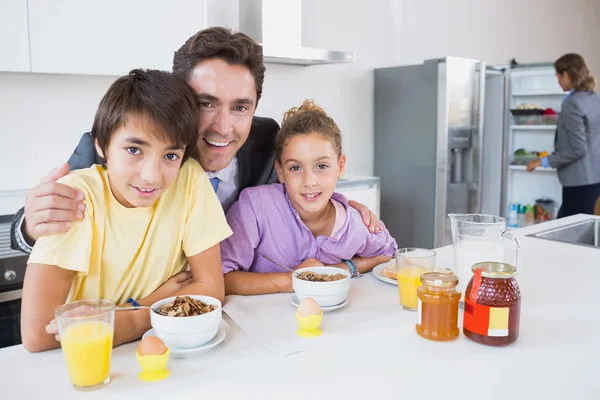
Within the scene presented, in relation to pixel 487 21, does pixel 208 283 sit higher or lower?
lower

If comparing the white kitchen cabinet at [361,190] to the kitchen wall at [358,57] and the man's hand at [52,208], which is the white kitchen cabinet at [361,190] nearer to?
the kitchen wall at [358,57]

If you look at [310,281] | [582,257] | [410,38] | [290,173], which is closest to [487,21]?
[410,38]

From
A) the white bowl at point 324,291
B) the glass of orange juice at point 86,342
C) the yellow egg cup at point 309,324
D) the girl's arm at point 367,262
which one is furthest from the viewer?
the girl's arm at point 367,262

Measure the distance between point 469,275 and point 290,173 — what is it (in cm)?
59

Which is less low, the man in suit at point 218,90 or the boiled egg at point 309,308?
the man in suit at point 218,90

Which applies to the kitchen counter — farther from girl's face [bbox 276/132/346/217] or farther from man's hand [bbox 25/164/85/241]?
girl's face [bbox 276/132/346/217]

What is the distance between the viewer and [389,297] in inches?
54.5

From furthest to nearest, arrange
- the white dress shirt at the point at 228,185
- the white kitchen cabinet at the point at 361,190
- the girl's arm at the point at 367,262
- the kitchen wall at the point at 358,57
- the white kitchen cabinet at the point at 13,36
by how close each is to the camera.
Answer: the white kitchen cabinet at the point at 361,190
the kitchen wall at the point at 358,57
the white kitchen cabinet at the point at 13,36
the white dress shirt at the point at 228,185
the girl's arm at the point at 367,262

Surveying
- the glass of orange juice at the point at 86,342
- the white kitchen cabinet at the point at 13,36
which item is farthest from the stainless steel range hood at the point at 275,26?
the glass of orange juice at the point at 86,342

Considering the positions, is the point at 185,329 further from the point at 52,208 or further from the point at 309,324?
the point at 52,208

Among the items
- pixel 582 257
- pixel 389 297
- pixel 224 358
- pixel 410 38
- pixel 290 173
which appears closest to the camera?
pixel 224 358

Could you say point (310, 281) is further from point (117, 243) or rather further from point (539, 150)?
point (539, 150)

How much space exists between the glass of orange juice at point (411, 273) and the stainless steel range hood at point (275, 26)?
6.80ft

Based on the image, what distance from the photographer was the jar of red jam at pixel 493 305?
104 centimetres
